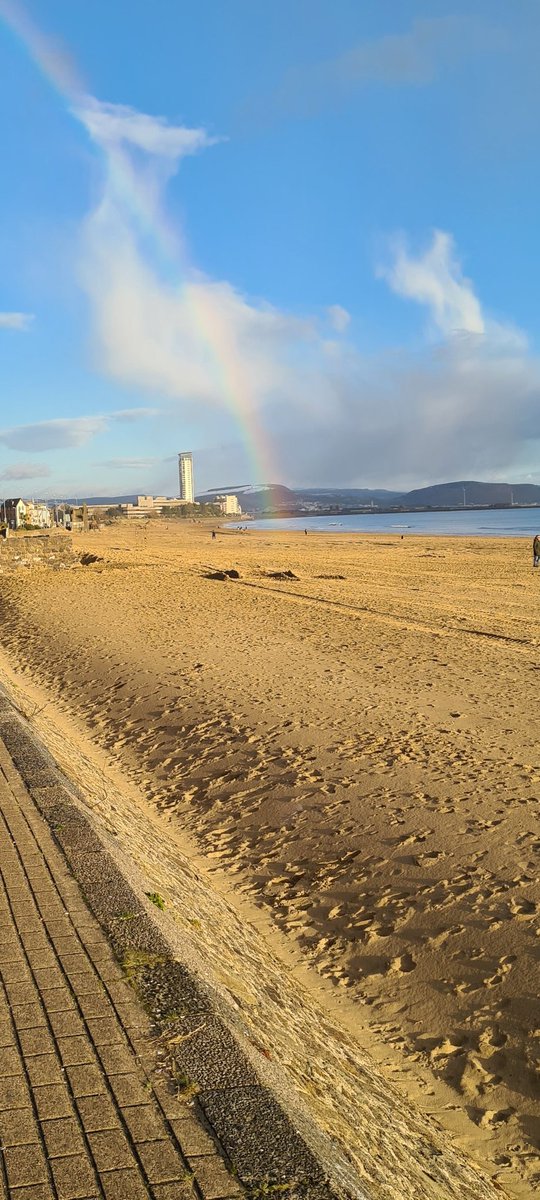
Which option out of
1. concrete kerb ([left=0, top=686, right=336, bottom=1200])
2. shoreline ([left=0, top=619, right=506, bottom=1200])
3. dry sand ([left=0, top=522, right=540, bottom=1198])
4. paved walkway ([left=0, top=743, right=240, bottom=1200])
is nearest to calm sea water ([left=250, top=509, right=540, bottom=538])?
dry sand ([left=0, top=522, right=540, bottom=1198])

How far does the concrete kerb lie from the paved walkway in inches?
2.2

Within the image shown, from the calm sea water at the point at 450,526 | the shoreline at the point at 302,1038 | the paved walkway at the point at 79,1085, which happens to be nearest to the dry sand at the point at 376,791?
the shoreline at the point at 302,1038

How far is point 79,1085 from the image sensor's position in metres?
2.65

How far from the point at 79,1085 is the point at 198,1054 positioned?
0.44 meters

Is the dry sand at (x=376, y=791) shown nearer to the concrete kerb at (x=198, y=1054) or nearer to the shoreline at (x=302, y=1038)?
the shoreline at (x=302, y=1038)

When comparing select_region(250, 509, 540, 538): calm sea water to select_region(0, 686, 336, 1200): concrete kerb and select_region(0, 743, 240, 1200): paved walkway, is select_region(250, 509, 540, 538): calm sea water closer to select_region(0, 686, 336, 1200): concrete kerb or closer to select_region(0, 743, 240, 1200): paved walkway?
select_region(0, 686, 336, 1200): concrete kerb

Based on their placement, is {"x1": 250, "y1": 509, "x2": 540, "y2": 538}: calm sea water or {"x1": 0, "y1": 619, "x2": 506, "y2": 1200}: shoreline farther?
{"x1": 250, "y1": 509, "x2": 540, "y2": 538}: calm sea water

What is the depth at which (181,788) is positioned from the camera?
307 inches

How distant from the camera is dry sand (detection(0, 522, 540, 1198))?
4238 millimetres

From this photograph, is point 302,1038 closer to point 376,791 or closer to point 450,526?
point 376,791

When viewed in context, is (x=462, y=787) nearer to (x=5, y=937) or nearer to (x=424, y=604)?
(x=5, y=937)

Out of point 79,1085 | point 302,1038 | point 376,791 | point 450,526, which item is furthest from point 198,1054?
point 450,526

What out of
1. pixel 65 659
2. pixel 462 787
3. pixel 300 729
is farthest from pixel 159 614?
pixel 462 787

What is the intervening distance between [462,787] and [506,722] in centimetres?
216
